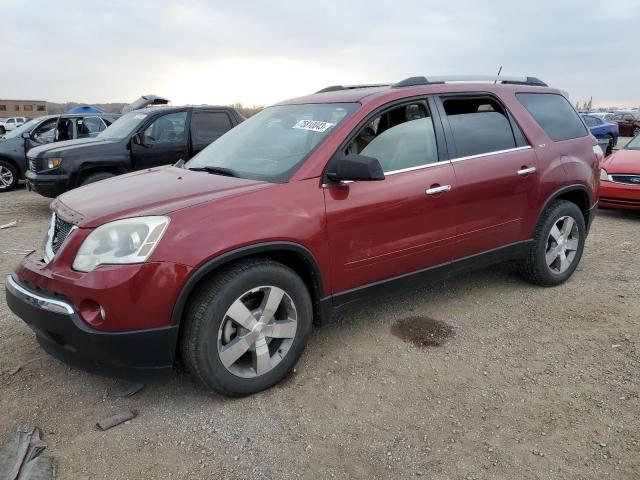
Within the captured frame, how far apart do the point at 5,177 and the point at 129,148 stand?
4.72 meters

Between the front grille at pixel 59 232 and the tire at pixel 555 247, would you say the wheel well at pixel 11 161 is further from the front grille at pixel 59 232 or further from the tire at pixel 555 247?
the tire at pixel 555 247

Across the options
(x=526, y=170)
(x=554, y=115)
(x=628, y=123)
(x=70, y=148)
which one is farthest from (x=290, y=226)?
(x=628, y=123)

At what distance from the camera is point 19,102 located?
1907 inches

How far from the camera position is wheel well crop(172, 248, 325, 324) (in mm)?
2553

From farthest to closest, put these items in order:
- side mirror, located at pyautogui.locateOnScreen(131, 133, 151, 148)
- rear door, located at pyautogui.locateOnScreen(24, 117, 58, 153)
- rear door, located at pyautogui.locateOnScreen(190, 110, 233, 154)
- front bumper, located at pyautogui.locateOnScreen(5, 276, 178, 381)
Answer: rear door, located at pyautogui.locateOnScreen(24, 117, 58, 153) < rear door, located at pyautogui.locateOnScreen(190, 110, 233, 154) < side mirror, located at pyautogui.locateOnScreen(131, 133, 151, 148) < front bumper, located at pyautogui.locateOnScreen(5, 276, 178, 381)

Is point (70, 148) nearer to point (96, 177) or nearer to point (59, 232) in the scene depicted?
point (96, 177)

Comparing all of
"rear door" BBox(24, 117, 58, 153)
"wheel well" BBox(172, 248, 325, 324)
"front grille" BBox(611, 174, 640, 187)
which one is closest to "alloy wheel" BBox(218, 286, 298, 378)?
"wheel well" BBox(172, 248, 325, 324)

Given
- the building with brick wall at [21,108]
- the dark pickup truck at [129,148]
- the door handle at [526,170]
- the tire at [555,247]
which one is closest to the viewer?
the door handle at [526,170]

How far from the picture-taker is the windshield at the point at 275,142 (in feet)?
10.4

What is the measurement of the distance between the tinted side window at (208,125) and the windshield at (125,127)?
2.62ft

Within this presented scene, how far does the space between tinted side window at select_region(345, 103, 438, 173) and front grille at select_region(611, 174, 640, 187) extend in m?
5.28

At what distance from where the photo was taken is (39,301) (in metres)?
2.61

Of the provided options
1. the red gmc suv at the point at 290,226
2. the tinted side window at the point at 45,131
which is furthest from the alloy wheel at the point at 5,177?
the red gmc suv at the point at 290,226

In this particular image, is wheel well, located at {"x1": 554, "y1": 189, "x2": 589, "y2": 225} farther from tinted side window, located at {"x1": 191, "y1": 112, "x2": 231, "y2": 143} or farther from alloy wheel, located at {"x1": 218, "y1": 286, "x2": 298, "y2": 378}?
tinted side window, located at {"x1": 191, "y1": 112, "x2": 231, "y2": 143}
